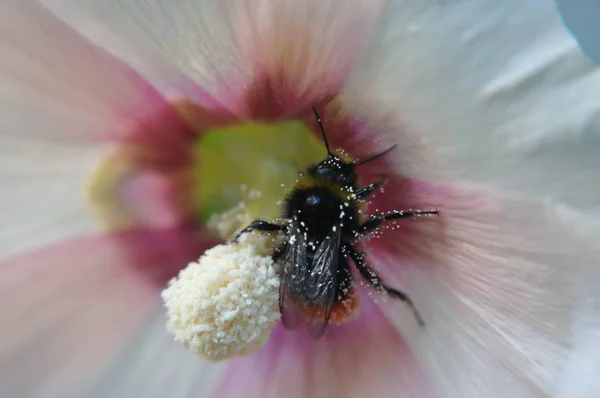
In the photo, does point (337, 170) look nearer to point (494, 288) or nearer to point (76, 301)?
point (494, 288)

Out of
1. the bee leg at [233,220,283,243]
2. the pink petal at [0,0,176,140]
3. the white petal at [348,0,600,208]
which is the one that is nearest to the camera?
the white petal at [348,0,600,208]

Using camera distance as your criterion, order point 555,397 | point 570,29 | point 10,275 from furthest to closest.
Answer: point 10,275, point 555,397, point 570,29

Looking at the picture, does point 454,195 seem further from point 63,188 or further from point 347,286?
point 63,188

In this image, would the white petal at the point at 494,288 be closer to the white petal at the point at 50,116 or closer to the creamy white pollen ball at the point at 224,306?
the creamy white pollen ball at the point at 224,306

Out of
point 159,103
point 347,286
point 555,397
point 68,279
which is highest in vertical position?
point 159,103

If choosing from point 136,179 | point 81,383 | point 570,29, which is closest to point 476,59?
point 570,29

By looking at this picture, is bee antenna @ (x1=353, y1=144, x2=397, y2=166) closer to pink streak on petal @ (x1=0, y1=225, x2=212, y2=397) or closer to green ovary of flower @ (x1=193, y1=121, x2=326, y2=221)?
green ovary of flower @ (x1=193, y1=121, x2=326, y2=221)

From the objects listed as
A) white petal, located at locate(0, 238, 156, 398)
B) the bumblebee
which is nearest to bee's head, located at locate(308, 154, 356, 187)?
the bumblebee
